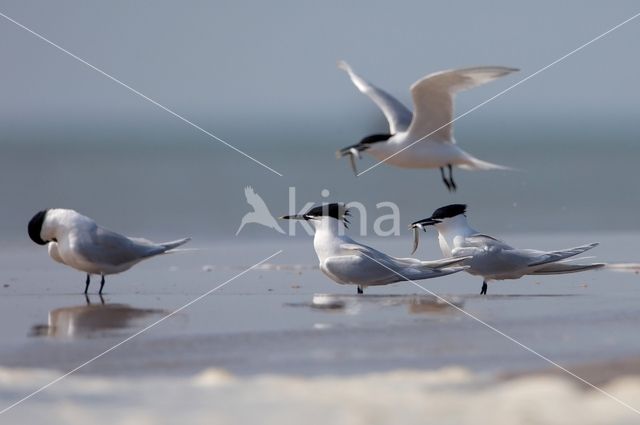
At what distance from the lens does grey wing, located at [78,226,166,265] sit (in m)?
8.39

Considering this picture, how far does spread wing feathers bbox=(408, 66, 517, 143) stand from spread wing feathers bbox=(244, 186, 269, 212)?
3.65 metres

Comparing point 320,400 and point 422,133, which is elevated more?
point 422,133

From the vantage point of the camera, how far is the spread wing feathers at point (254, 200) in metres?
14.7

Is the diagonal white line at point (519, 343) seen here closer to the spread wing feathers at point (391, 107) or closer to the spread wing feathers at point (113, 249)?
the spread wing feathers at point (113, 249)

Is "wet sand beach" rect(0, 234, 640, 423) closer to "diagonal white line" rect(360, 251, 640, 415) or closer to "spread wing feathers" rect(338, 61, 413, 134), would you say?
"diagonal white line" rect(360, 251, 640, 415)

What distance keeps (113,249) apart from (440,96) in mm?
3428

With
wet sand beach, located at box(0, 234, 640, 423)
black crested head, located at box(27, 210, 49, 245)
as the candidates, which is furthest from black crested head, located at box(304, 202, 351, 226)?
black crested head, located at box(27, 210, 49, 245)

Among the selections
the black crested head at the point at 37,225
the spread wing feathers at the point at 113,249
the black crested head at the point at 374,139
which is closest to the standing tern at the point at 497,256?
the spread wing feathers at the point at 113,249

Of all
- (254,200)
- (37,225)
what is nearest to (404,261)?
(37,225)

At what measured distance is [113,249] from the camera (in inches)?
335

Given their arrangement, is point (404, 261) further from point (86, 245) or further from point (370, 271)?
point (86, 245)

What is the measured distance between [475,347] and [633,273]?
3.55 m

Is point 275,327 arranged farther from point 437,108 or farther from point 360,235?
point 360,235

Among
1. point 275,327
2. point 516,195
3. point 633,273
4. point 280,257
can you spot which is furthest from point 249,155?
point 275,327
